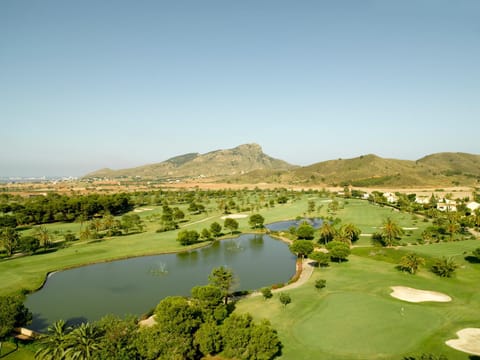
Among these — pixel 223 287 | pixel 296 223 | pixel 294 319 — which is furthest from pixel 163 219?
pixel 294 319

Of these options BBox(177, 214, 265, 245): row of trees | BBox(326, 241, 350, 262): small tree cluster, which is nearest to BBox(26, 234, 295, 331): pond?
BBox(177, 214, 265, 245): row of trees

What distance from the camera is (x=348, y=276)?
2195 inches

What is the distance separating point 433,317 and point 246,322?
24.4m

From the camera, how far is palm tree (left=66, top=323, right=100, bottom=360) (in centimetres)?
2800

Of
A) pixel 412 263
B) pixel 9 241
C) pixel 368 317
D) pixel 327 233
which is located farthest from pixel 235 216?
pixel 368 317

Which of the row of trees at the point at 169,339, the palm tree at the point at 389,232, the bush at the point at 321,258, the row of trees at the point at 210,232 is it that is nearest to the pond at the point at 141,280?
the row of trees at the point at 210,232

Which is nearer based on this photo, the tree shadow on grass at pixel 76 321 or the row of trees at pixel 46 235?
the tree shadow on grass at pixel 76 321

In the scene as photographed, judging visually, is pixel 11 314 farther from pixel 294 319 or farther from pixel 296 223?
pixel 296 223

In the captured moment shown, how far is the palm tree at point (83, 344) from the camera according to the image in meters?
28.0

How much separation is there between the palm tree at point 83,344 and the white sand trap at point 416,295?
40143 mm

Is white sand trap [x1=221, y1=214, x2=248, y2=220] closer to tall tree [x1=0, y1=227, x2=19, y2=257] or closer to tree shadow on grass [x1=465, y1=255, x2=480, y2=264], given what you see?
tall tree [x1=0, y1=227, x2=19, y2=257]

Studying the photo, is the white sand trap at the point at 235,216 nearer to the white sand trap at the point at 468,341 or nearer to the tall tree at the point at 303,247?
the tall tree at the point at 303,247

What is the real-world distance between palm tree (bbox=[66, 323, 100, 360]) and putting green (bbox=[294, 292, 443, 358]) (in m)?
21.2

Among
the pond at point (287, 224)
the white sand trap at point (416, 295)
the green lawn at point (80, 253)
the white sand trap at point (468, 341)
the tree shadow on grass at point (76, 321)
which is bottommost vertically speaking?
the tree shadow on grass at point (76, 321)
